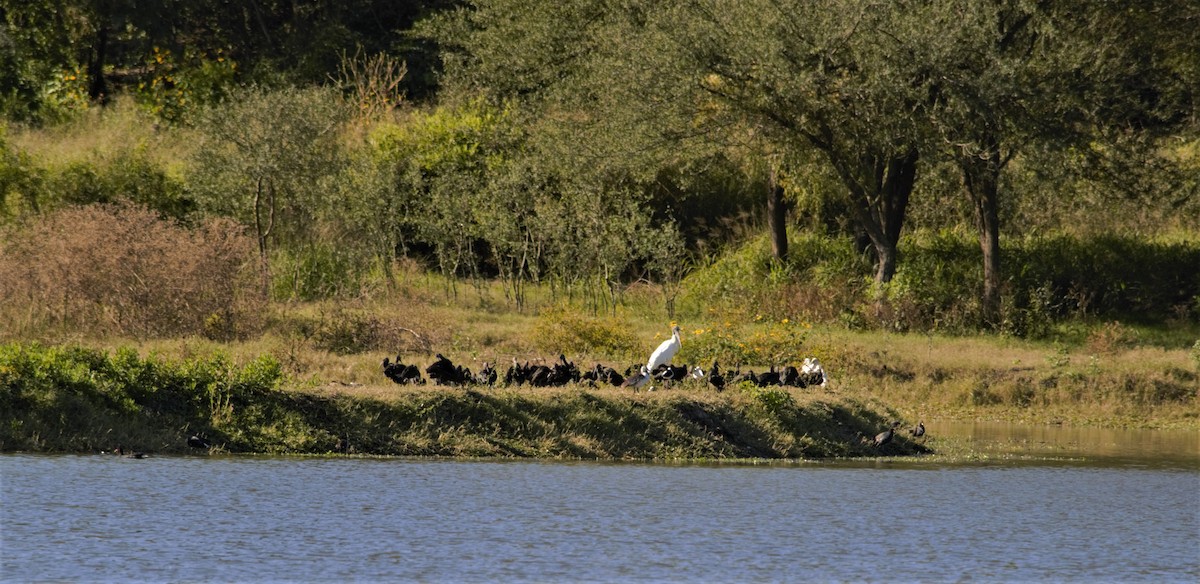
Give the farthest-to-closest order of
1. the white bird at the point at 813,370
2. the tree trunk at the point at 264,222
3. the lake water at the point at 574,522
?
the tree trunk at the point at 264,222
the white bird at the point at 813,370
the lake water at the point at 574,522

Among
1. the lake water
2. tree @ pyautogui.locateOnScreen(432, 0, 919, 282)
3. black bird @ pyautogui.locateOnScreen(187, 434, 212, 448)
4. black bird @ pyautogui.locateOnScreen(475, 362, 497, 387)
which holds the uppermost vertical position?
tree @ pyautogui.locateOnScreen(432, 0, 919, 282)

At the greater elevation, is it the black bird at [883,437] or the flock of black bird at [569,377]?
the flock of black bird at [569,377]

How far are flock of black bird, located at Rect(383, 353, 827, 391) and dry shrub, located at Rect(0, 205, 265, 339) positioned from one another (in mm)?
5151

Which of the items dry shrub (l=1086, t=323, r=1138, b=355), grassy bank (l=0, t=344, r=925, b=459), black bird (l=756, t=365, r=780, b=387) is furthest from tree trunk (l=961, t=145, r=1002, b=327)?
grassy bank (l=0, t=344, r=925, b=459)

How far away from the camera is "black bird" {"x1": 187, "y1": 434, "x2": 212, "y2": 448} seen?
19.0 meters

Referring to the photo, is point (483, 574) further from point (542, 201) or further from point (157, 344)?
point (542, 201)

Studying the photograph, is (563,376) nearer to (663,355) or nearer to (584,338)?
(663,355)

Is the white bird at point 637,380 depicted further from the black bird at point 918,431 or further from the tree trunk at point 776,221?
the tree trunk at point 776,221

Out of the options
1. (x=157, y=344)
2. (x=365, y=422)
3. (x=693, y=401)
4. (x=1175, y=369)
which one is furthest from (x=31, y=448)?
(x=1175, y=369)

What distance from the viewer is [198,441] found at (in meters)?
19.1

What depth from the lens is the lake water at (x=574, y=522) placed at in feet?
45.1

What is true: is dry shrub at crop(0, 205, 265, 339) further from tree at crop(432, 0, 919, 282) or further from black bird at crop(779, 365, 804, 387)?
tree at crop(432, 0, 919, 282)

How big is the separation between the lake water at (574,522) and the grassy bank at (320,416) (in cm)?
62

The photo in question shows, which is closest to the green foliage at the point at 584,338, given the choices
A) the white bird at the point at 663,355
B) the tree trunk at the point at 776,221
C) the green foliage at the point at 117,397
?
the white bird at the point at 663,355
